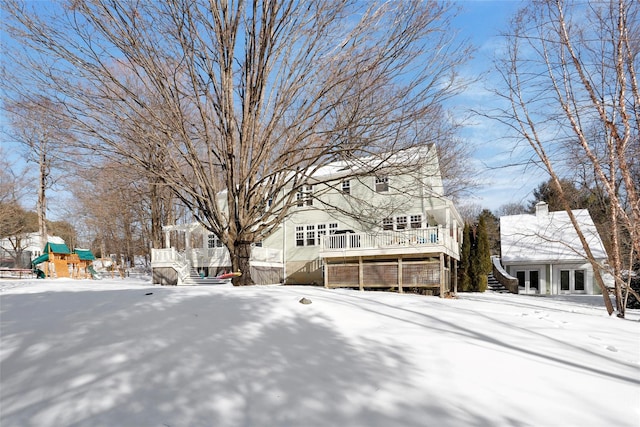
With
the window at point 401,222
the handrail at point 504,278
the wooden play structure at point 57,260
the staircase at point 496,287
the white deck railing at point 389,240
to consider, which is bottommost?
the staircase at point 496,287

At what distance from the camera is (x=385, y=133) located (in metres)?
7.98

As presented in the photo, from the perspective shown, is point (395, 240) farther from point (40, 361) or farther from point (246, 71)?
point (40, 361)

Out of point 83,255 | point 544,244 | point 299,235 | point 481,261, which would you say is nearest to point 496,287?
point 481,261

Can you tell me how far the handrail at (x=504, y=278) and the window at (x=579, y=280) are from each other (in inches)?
129

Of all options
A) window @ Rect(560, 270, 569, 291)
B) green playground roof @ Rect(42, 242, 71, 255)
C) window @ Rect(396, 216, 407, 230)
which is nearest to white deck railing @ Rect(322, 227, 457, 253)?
window @ Rect(396, 216, 407, 230)

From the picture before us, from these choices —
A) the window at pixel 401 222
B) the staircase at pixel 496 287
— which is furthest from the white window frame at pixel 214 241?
the staircase at pixel 496 287

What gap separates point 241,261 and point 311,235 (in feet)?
33.2

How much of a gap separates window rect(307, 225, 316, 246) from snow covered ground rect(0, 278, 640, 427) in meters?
13.9

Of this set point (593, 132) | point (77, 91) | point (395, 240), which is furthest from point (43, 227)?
point (593, 132)

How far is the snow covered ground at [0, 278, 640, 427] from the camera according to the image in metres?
2.61

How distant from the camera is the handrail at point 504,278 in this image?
20.0 m

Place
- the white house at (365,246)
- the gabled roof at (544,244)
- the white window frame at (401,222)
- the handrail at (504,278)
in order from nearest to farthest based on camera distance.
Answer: the white house at (365,246) → the white window frame at (401,222) → the handrail at (504,278) → the gabled roof at (544,244)

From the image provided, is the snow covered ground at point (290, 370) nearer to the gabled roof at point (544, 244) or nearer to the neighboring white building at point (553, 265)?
the gabled roof at point (544, 244)

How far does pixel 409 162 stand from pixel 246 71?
4.30 metres
